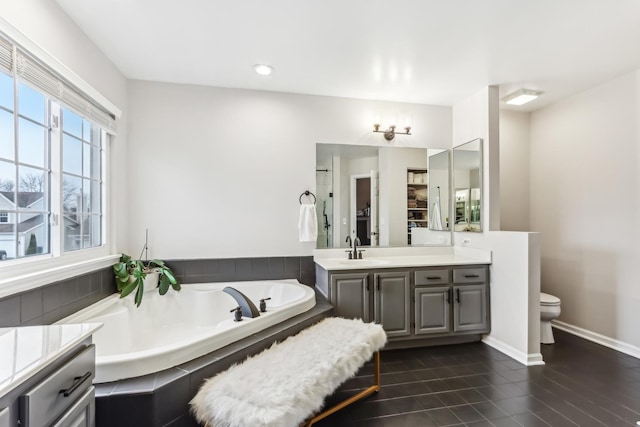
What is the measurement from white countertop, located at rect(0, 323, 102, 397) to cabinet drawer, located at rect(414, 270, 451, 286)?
97.3 inches

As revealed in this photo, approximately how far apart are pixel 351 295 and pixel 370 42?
2.03 m

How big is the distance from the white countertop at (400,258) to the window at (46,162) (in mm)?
1917

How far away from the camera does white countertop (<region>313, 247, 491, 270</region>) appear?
2911 mm

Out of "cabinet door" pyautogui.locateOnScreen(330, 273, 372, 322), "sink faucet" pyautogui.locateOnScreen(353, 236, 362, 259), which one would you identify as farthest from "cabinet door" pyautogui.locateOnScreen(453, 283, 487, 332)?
"sink faucet" pyautogui.locateOnScreen(353, 236, 362, 259)

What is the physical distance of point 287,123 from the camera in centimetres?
325

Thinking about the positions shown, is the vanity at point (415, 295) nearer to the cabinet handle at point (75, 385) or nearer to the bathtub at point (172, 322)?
the bathtub at point (172, 322)

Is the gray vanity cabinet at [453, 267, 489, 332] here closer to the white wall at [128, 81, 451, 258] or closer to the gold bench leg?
the gold bench leg

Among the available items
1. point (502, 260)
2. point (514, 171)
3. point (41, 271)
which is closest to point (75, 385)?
point (41, 271)

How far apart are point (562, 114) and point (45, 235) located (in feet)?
15.6

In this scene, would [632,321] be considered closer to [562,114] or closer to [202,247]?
[562,114]

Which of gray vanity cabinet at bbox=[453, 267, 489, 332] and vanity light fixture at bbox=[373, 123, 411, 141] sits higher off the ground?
vanity light fixture at bbox=[373, 123, 411, 141]

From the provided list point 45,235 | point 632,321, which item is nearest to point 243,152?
point 45,235

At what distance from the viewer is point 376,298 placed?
2824 millimetres

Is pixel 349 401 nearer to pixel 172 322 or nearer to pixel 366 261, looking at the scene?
pixel 366 261
